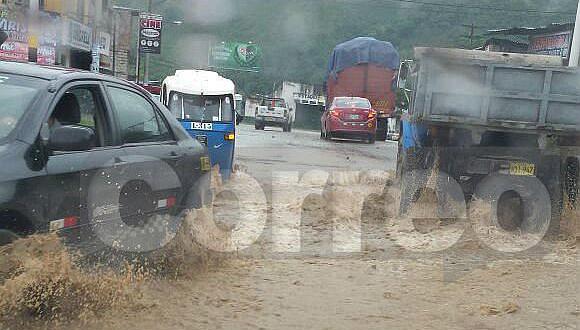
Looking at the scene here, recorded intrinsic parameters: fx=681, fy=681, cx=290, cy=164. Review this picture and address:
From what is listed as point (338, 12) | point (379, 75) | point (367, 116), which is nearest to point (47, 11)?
point (367, 116)

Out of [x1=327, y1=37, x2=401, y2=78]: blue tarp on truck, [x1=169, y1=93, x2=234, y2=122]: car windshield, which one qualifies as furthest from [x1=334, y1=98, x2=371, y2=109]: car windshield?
[x1=169, y1=93, x2=234, y2=122]: car windshield

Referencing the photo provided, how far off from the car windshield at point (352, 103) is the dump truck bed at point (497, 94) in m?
15.3

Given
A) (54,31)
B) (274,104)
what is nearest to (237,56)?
(274,104)

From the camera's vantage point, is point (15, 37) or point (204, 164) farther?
point (15, 37)

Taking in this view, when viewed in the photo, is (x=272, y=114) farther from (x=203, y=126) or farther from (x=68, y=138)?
(x=68, y=138)

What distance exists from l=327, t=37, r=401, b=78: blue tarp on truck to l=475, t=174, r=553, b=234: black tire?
2055 cm

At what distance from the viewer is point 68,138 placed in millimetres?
3834

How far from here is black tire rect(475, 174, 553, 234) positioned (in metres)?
7.95

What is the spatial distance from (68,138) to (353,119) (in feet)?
65.3

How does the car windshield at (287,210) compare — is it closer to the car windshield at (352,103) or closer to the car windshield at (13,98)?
the car windshield at (13,98)

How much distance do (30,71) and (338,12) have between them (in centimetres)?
4671

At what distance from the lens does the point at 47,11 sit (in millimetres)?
20312

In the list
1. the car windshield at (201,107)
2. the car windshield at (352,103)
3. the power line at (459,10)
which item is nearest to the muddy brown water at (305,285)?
the car windshield at (201,107)

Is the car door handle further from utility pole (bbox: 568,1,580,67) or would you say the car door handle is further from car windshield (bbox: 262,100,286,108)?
car windshield (bbox: 262,100,286,108)
